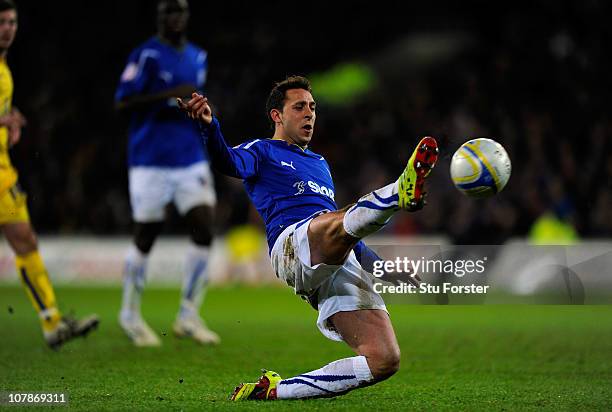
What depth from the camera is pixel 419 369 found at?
6.71 m

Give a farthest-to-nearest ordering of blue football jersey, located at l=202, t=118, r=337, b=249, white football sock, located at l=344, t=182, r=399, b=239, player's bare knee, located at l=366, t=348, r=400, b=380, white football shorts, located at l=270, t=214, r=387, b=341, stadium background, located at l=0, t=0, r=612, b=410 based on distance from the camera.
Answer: stadium background, located at l=0, t=0, r=612, b=410, blue football jersey, located at l=202, t=118, r=337, b=249, white football shorts, located at l=270, t=214, r=387, b=341, player's bare knee, located at l=366, t=348, r=400, b=380, white football sock, located at l=344, t=182, r=399, b=239

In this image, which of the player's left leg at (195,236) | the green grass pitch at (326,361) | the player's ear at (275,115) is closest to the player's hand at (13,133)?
the green grass pitch at (326,361)

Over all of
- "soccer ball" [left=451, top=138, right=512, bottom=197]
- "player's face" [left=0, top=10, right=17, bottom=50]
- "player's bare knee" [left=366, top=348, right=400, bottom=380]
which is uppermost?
"player's face" [left=0, top=10, right=17, bottom=50]

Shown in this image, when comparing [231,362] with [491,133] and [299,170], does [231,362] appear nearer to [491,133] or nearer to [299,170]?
[299,170]

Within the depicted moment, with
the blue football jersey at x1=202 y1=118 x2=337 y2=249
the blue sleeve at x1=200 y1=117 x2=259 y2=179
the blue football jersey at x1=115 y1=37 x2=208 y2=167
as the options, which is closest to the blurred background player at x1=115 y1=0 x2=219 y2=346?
the blue football jersey at x1=115 y1=37 x2=208 y2=167

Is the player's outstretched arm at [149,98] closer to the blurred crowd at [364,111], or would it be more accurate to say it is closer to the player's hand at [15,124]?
the player's hand at [15,124]

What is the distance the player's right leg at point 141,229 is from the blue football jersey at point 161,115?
0.47 feet

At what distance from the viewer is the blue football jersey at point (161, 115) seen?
8.64 metres

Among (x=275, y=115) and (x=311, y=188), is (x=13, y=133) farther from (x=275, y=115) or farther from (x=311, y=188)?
(x=311, y=188)

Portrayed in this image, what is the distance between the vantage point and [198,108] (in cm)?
505

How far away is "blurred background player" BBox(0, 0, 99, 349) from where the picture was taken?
7.48m

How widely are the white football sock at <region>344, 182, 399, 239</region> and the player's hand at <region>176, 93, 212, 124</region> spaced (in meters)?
0.88

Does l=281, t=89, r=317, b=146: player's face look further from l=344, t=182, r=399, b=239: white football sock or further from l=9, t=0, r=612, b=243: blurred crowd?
l=9, t=0, r=612, b=243: blurred crowd

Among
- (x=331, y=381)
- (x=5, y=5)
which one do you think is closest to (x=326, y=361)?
(x=331, y=381)
